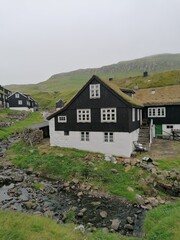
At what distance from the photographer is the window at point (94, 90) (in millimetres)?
28922

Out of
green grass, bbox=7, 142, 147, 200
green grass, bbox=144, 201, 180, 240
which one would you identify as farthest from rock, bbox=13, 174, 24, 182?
green grass, bbox=144, 201, 180, 240

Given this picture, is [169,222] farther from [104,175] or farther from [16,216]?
[104,175]

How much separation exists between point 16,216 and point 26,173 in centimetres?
1384

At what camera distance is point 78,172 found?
2391cm

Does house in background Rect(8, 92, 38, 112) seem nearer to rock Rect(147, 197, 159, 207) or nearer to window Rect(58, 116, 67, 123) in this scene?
window Rect(58, 116, 67, 123)

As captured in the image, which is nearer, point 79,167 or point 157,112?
point 79,167

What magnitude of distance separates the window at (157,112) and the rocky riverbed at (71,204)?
67.5ft

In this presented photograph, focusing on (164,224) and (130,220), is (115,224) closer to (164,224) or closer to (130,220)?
(130,220)

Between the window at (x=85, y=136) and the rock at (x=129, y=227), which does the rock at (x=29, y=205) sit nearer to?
the rock at (x=129, y=227)

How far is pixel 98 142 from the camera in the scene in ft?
96.8

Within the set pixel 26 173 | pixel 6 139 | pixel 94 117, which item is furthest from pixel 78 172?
pixel 6 139

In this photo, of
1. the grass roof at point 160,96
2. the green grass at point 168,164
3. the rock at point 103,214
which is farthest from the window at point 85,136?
the rock at point 103,214

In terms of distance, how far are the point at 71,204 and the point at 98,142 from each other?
11873 millimetres

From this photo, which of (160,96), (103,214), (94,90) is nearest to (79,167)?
(103,214)
